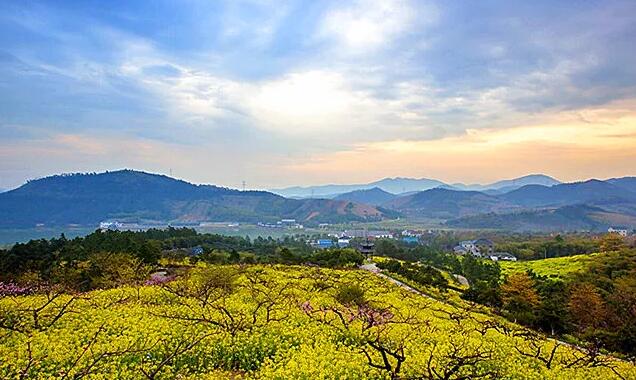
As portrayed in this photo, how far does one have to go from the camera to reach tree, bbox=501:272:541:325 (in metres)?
23.2

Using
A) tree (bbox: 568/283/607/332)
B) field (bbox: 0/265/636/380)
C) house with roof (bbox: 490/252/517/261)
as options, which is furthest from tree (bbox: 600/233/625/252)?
field (bbox: 0/265/636/380)

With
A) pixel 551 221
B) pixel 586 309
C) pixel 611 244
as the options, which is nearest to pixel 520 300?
pixel 586 309

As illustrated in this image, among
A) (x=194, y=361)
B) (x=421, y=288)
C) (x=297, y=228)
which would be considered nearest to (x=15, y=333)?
(x=194, y=361)

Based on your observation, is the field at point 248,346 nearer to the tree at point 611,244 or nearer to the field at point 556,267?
the field at point 556,267

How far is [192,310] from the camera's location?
37.9ft

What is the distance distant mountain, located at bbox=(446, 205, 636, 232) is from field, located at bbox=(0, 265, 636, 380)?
166 metres

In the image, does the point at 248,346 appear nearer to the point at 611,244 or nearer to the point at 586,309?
the point at 586,309

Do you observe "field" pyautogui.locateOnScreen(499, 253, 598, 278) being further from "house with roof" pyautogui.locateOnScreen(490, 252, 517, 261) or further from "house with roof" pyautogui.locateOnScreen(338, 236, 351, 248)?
"house with roof" pyautogui.locateOnScreen(338, 236, 351, 248)

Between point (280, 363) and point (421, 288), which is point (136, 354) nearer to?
point (280, 363)

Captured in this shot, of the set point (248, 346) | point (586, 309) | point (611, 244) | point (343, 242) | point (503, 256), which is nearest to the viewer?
point (248, 346)

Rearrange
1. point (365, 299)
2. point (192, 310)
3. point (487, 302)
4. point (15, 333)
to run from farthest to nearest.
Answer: point (487, 302) → point (365, 299) → point (192, 310) → point (15, 333)

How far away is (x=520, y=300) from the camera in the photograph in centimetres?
2673

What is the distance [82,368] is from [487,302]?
960 inches

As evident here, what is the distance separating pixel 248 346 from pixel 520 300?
21.8m
